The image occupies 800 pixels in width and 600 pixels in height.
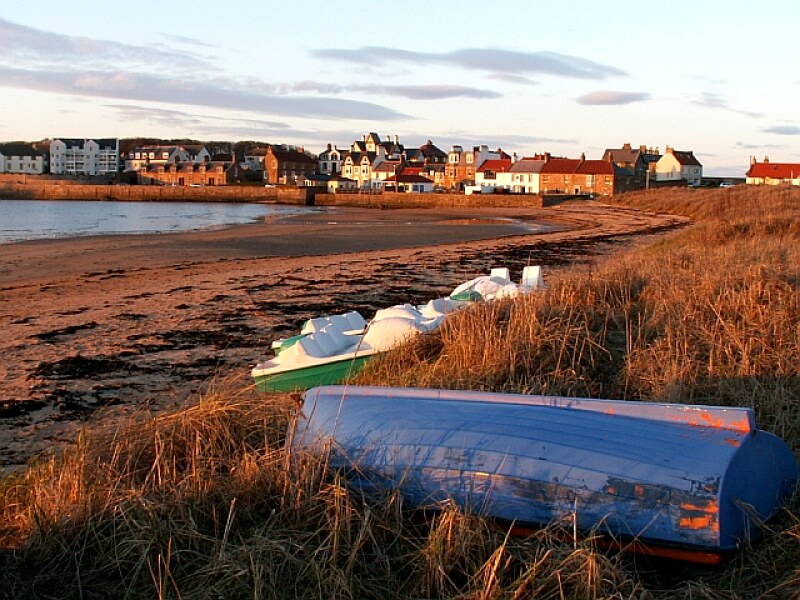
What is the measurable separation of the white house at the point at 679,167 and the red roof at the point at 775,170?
6.91 meters

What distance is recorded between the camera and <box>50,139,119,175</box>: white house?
5012 inches

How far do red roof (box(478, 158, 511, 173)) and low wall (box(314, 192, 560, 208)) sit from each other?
21.1 metres

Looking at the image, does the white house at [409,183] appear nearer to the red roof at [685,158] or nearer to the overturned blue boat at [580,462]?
the red roof at [685,158]

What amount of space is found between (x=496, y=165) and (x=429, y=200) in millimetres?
25805

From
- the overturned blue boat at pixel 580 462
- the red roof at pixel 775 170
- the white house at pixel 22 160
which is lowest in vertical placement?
the overturned blue boat at pixel 580 462

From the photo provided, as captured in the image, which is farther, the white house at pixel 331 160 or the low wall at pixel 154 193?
the white house at pixel 331 160

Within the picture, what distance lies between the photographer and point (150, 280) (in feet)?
52.0

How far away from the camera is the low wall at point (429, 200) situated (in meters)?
67.8

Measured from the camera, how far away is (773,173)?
3878 inches

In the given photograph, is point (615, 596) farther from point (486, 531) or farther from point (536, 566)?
point (486, 531)

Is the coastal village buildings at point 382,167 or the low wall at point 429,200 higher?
the coastal village buildings at point 382,167

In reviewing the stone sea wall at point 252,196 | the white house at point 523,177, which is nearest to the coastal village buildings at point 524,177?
the white house at point 523,177

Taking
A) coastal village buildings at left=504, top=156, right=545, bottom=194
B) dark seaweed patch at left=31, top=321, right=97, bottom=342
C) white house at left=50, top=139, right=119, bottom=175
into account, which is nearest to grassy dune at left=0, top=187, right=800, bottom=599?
dark seaweed patch at left=31, top=321, right=97, bottom=342

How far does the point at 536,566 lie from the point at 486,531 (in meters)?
0.33
